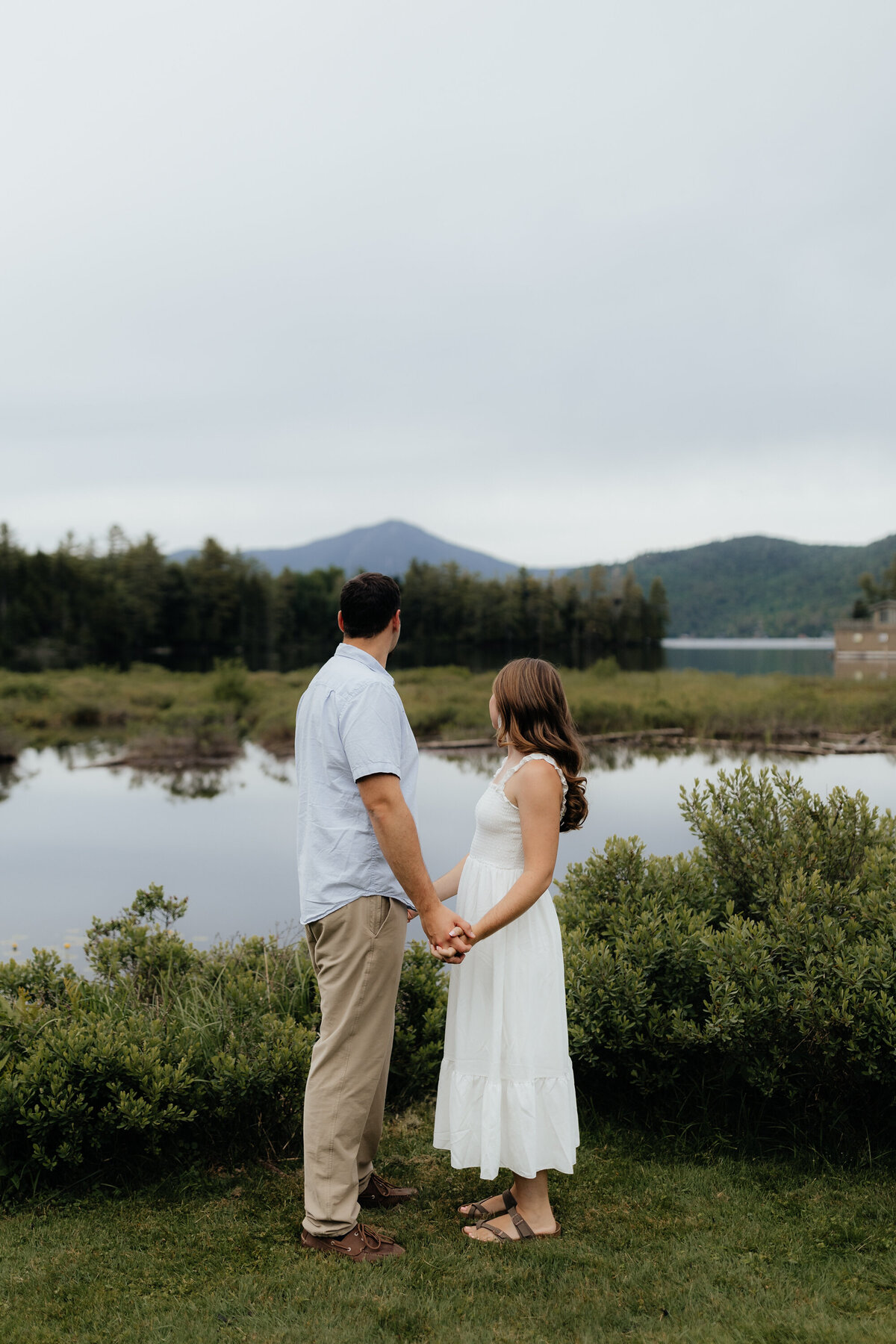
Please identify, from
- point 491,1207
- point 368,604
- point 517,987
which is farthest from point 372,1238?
point 368,604

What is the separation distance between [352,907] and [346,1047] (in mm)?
453

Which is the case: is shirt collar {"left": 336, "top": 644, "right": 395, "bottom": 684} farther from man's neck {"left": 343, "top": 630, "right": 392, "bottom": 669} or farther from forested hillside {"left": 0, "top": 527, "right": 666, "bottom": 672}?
forested hillside {"left": 0, "top": 527, "right": 666, "bottom": 672}

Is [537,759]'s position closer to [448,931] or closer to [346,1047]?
[448,931]

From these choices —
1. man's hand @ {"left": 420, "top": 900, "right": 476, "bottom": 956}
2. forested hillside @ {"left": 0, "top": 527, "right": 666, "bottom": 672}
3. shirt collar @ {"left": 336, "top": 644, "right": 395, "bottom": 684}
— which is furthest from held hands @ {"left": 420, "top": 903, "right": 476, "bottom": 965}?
forested hillside @ {"left": 0, "top": 527, "right": 666, "bottom": 672}

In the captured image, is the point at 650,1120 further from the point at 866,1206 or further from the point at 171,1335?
the point at 171,1335

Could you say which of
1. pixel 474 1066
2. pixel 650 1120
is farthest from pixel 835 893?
pixel 474 1066

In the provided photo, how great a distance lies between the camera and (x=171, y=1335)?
2488 mm

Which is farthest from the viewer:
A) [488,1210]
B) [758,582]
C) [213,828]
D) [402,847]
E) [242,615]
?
[758,582]

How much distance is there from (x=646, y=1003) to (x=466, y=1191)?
3.45ft

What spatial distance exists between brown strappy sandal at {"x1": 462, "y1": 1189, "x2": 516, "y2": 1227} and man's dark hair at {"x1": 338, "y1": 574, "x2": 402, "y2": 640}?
203 centimetres

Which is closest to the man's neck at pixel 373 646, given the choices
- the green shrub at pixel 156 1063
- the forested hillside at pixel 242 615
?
the green shrub at pixel 156 1063

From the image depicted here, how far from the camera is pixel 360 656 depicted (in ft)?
9.66

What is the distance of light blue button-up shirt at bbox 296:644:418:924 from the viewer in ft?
9.14

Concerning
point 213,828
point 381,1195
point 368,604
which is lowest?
point 213,828
